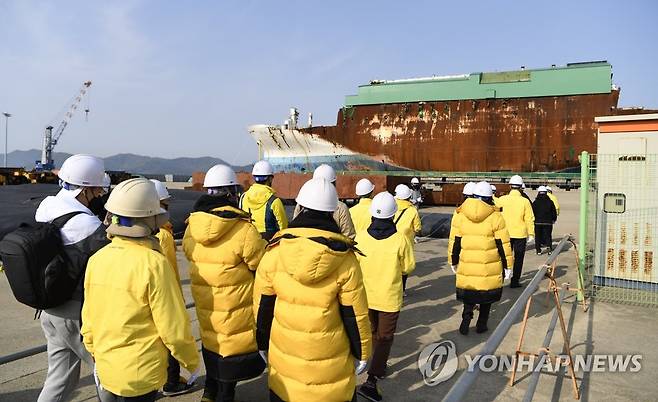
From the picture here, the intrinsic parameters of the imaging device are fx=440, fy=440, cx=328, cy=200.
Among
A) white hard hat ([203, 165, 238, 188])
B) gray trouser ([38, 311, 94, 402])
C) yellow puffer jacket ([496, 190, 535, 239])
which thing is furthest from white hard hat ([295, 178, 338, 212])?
yellow puffer jacket ([496, 190, 535, 239])

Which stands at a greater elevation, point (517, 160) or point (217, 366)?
point (517, 160)

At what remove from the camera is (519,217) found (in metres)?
8.34

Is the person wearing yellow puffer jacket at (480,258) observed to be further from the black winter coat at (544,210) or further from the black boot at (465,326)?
the black winter coat at (544,210)

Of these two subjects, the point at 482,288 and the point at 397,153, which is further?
the point at 397,153

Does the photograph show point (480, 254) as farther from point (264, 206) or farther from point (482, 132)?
point (482, 132)

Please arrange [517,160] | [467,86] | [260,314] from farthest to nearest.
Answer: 1. [467,86]
2. [517,160]
3. [260,314]

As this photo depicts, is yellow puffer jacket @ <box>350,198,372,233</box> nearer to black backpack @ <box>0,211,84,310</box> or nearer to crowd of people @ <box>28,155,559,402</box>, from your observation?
crowd of people @ <box>28,155,559,402</box>

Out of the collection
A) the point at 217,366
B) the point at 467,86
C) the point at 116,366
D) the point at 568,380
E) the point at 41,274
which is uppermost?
the point at 467,86

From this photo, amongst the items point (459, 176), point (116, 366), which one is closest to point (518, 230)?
point (116, 366)

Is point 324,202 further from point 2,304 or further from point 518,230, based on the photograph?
point 518,230

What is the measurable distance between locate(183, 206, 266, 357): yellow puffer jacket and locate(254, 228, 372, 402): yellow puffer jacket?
2.05ft

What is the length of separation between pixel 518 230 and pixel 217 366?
681 centimetres

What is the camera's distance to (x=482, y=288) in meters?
5.09

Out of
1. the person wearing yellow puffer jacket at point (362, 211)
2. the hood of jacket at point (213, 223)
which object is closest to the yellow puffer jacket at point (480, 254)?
the person wearing yellow puffer jacket at point (362, 211)
